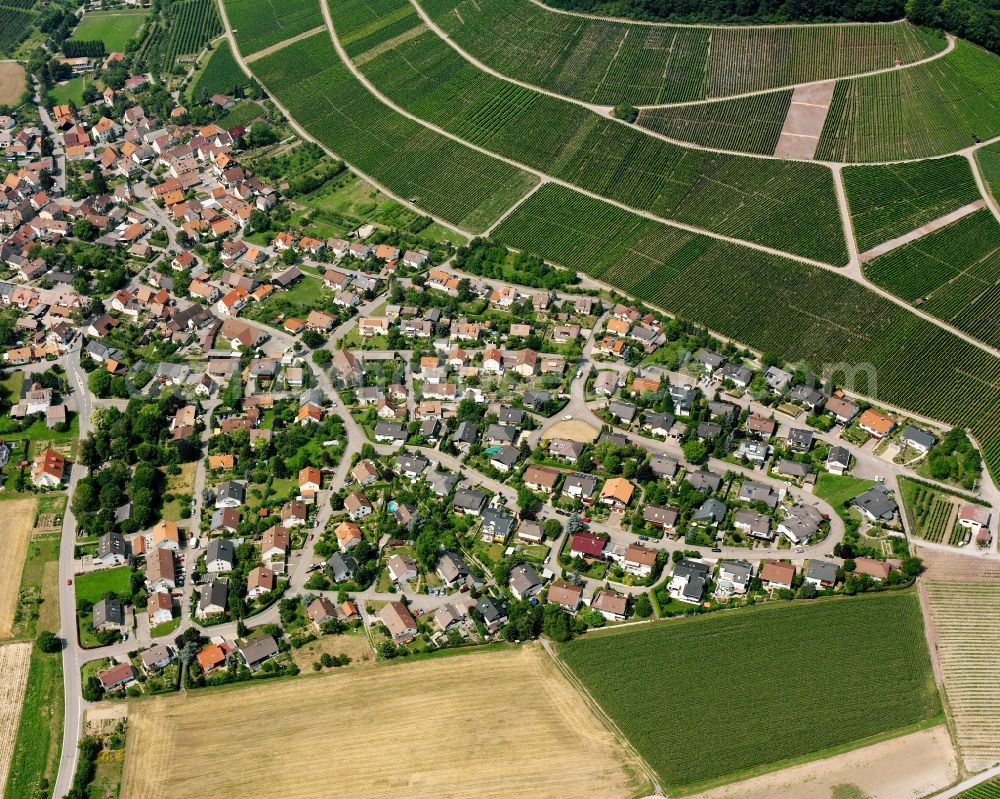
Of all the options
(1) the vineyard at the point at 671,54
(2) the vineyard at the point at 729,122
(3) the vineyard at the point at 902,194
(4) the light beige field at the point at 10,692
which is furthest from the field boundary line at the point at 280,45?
(4) the light beige field at the point at 10,692

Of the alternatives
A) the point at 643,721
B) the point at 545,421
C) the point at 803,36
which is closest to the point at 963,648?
the point at 643,721

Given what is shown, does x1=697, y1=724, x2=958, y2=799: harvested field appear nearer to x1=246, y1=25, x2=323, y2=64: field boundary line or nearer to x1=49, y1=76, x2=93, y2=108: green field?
x1=246, y1=25, x2=323, y2=64: field boundary line

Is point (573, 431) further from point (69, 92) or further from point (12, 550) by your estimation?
point (69, 92)

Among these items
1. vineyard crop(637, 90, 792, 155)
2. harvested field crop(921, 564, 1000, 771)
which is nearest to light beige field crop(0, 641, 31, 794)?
harvested field crop(921, 564, 1000, 771)

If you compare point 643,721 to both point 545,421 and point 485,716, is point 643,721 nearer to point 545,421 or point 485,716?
point 485,716

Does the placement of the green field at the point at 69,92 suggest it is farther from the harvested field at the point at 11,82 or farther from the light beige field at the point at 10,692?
the light beige field at the point at 10,692
